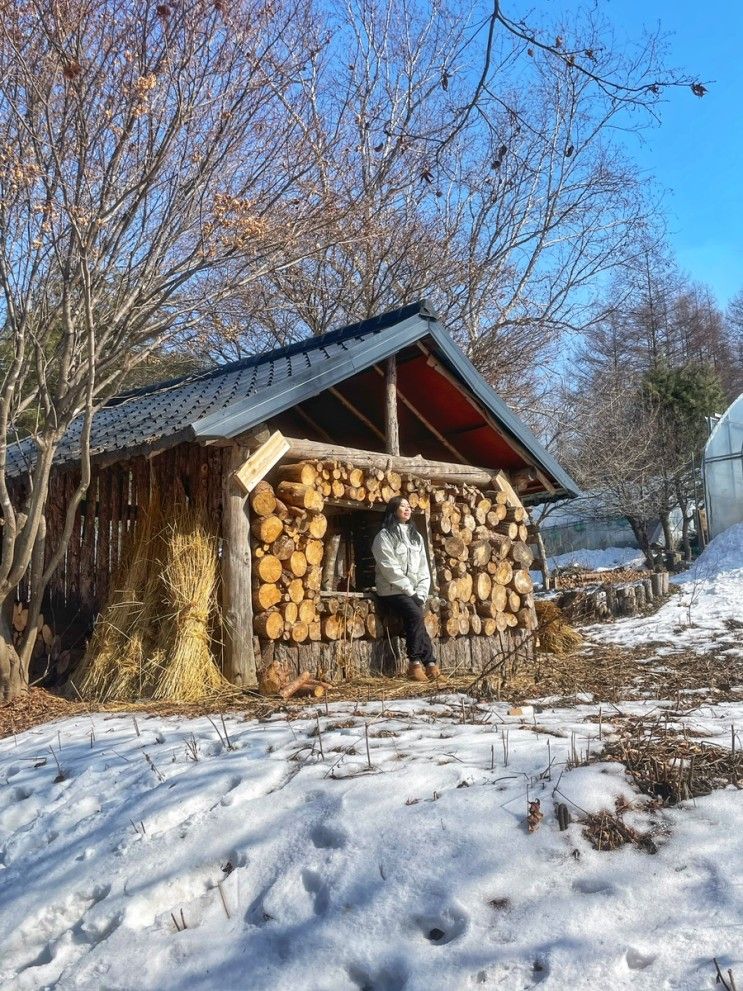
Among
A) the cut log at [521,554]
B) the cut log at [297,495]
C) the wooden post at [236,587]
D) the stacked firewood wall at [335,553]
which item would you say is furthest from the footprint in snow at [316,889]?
the cut log at [521,554]

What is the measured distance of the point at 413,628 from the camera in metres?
8.35

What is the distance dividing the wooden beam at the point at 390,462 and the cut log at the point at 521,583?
1.11m

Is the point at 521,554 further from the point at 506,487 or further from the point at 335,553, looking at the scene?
the point at 335,553

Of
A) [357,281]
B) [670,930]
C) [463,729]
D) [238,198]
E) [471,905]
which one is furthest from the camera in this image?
[357,281]

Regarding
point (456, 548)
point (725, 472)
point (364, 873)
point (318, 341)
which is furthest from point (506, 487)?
point (725, 472)

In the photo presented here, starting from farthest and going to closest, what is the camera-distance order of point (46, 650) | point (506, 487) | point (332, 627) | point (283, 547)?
point (506, 487)
point (46, 650)
point (332, 627)
point (283, 547)

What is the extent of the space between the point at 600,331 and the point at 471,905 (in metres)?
30.9

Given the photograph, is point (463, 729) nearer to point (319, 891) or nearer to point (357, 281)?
point (319, 891)

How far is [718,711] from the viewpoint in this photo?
555 centimetres

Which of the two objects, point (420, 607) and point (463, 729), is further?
point (420, 607)

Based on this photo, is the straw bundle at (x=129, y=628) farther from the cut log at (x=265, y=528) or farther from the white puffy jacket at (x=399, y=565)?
the white puffy jacket at (x=399, y=565)

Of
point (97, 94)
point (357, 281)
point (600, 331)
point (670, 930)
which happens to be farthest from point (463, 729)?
point (600, 331)

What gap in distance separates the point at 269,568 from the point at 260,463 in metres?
0.95

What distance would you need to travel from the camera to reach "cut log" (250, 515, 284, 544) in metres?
7.66
